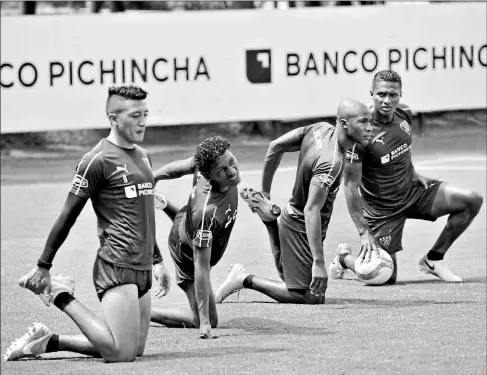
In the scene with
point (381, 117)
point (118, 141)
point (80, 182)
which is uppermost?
point (118, 141)

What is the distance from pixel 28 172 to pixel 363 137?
10080 mm

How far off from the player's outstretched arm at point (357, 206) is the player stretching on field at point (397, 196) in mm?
255

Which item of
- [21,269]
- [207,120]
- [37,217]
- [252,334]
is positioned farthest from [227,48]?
[252,334]

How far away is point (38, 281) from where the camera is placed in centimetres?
796

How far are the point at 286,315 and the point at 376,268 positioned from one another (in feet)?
4.81

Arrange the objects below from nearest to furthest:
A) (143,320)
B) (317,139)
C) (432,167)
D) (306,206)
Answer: (143,320), (306,206), (317,139), (432,167)

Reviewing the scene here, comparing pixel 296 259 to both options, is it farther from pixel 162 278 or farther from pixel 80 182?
pixel 80 182

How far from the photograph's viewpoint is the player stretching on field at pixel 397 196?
451 inches

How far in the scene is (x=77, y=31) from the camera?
18984 millimetres

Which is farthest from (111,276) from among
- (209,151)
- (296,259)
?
(296,259)

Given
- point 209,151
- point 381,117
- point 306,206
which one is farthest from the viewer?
point 381,117

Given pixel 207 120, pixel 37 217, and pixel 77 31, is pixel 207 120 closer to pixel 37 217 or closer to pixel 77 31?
pixel 77 31

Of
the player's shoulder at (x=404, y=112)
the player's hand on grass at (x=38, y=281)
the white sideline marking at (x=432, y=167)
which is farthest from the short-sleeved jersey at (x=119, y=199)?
the white sideline marking at (x=432, y=167)

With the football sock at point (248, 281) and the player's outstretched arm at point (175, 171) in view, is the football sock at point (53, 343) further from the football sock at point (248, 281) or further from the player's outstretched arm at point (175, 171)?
the football sock at point (248, 281)
